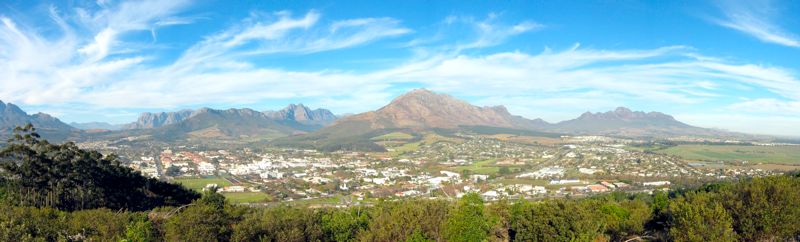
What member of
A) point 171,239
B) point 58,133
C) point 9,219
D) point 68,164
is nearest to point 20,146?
point 68,164

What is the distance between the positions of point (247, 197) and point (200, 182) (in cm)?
1912

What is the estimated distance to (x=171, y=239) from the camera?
683 inches

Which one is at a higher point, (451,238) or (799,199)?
(799,199)

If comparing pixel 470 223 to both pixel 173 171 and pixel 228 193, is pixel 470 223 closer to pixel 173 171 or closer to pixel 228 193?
pixel 228 193

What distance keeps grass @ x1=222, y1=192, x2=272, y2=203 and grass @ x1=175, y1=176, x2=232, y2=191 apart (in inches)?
305

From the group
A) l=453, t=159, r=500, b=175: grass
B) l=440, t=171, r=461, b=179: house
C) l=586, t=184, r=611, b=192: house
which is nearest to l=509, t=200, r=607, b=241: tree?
l=586, t=184, r=611, b=192: house

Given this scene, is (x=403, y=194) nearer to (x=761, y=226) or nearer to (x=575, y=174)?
(x=575, y=174)

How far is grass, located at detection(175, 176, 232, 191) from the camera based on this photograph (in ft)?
218

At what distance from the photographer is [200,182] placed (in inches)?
2810

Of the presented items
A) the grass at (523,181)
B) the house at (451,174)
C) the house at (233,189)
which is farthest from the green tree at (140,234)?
the house at (451,174)

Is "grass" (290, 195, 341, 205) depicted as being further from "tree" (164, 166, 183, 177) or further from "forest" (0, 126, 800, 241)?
"tree" (164, 166, 183, 177)

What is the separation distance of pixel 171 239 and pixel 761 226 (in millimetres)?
23348

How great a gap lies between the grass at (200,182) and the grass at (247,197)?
7.74 meters

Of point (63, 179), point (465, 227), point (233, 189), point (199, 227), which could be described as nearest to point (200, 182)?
→ point (233, 189)
